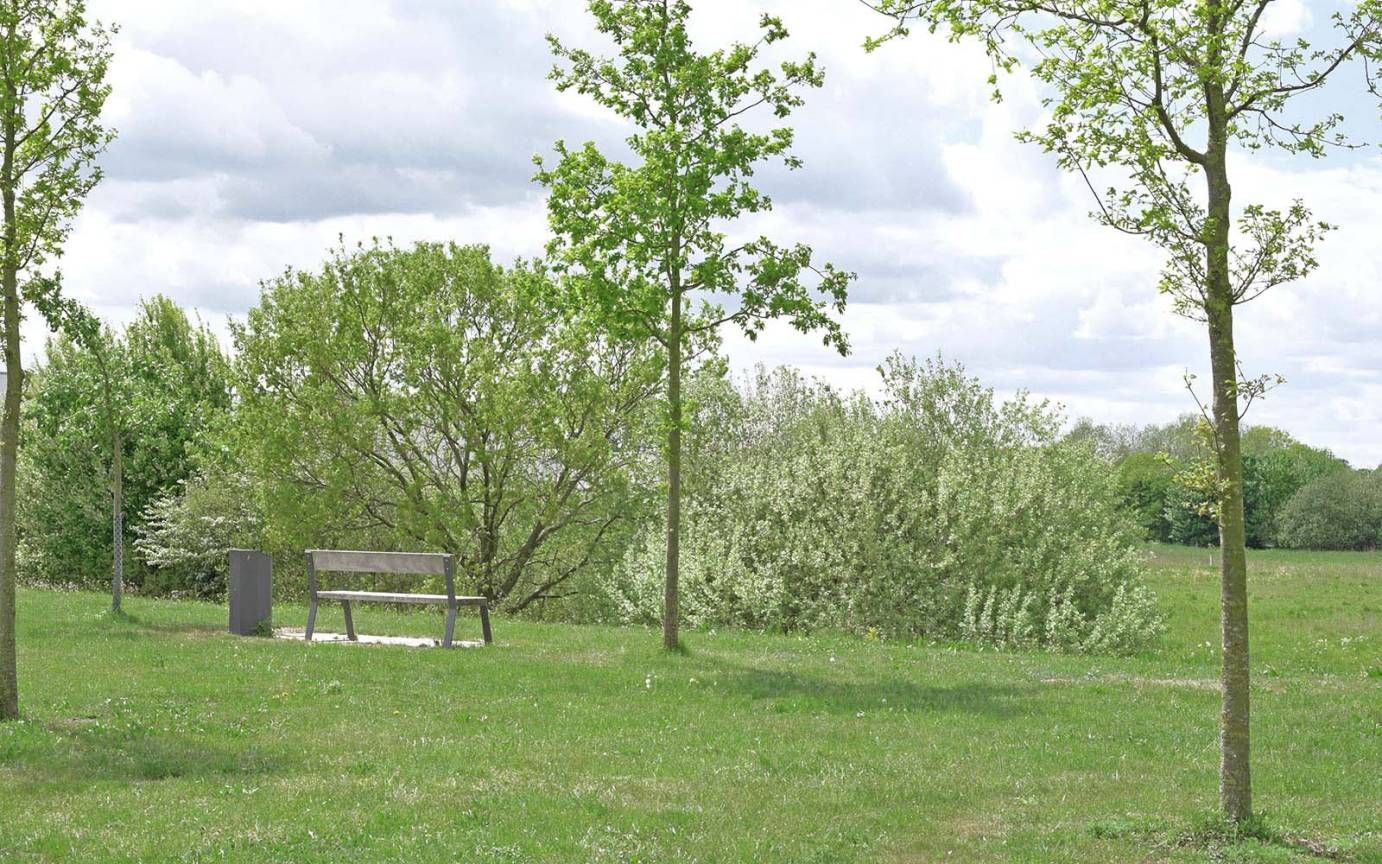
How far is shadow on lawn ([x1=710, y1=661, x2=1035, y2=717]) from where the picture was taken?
13.0 meters

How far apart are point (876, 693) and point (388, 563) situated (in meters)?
7.02

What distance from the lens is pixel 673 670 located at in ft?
50.6

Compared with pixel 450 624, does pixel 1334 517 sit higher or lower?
higher

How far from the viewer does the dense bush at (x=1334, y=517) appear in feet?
223

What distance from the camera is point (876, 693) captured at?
13.9m

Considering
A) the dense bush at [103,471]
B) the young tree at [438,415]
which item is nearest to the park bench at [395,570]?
the young tree at [438,415]

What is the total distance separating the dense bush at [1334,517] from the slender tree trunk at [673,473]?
59.8 m

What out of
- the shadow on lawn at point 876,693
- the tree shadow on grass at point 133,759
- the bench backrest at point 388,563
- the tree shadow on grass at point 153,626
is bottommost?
the tree shadow on grass at point 133,759

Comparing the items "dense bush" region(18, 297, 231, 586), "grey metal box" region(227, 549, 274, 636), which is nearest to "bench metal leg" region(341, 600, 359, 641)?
"grey metal box" region(227, 549, 274, 636)

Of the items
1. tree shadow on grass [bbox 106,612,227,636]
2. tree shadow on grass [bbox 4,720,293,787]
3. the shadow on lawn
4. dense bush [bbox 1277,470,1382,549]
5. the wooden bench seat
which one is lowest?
tree shadow on grass [bbox 4,720,293,787]

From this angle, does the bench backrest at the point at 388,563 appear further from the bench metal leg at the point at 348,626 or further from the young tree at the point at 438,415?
the young tree at the point at 438,415

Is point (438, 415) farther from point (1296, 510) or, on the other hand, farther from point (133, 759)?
point (1296, 510)

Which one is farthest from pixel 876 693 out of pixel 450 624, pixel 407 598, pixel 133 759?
pixel 133 759

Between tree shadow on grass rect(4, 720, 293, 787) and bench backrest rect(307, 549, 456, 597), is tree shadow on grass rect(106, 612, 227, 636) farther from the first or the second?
tree shadow on grass rect(4, 720, 293, 787)
